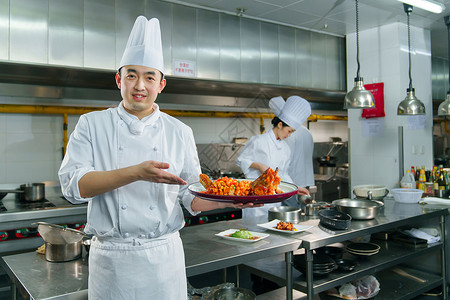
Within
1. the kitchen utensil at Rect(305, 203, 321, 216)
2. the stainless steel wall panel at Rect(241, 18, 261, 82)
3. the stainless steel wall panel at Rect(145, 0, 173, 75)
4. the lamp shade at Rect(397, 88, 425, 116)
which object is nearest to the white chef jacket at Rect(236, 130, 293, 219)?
the kitchen utensil at Rect(305, 203, 321, 216)

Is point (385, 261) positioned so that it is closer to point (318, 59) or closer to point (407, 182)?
point (407, 182)

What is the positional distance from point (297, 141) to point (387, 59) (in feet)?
5.56

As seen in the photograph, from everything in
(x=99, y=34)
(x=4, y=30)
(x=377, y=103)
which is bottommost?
(x=377, y=103)

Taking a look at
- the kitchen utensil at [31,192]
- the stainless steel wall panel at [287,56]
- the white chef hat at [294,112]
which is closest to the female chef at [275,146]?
the white chef hat at [294,112]

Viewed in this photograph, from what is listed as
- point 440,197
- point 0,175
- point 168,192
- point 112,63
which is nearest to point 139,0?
point 112,63

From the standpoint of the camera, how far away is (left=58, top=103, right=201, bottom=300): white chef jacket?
1.69m

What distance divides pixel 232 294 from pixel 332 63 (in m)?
4.76

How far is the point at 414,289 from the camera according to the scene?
3.60 m

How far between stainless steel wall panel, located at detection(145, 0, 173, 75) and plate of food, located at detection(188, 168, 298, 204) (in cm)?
275

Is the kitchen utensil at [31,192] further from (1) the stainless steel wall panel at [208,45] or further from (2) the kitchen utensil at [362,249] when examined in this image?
(2) the kitchen utensil at [362,249]

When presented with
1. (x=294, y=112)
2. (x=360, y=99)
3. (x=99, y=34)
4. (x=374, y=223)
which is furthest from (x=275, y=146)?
(x=99, y=34)

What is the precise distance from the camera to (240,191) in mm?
2080

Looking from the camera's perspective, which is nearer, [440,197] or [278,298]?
[278,298]

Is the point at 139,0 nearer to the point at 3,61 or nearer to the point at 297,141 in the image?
the point at 3,61
